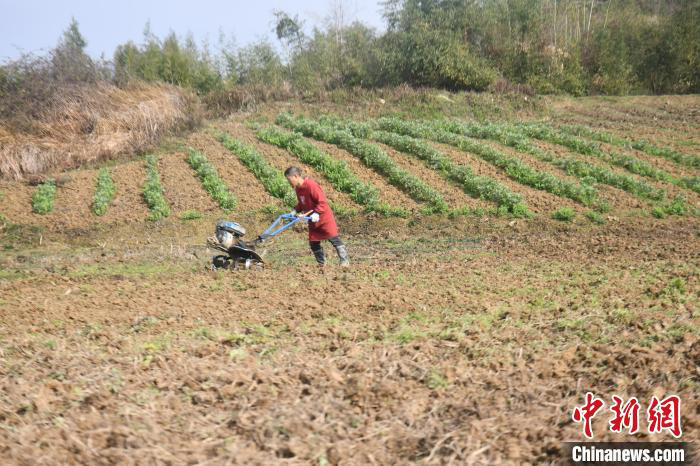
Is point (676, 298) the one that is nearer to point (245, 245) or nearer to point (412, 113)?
point (245, 245)

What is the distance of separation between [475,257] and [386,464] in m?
7.06

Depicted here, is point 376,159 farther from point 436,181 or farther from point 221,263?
point 221,263

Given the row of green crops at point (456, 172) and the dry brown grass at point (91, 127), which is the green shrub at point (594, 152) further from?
the dry brown grass at point (91, 127)

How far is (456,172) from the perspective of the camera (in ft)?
49.6

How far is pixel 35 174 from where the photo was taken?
16.4 m

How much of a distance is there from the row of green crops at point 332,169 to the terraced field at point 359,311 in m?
0.08

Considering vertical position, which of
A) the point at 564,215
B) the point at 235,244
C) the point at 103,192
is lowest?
the point at 564,215

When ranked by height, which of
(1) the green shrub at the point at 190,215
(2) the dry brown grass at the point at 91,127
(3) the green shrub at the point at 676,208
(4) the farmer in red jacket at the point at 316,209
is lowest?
(3) the green shrub at the point at 676,208

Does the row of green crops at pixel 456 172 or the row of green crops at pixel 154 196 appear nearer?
the row of green crops at pixel 456 172

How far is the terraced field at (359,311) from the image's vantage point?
138 inches

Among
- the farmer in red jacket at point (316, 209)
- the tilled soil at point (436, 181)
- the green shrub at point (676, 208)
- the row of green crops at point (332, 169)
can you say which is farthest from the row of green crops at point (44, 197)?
the green shrub at point (676, 208)

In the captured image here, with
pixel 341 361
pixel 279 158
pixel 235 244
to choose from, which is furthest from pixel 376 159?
pixel 341 361

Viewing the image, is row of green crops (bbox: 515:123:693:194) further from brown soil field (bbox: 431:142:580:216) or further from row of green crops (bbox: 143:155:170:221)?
row of green crops (bbox: 143:155:170:221)

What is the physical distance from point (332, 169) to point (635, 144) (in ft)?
31.0
